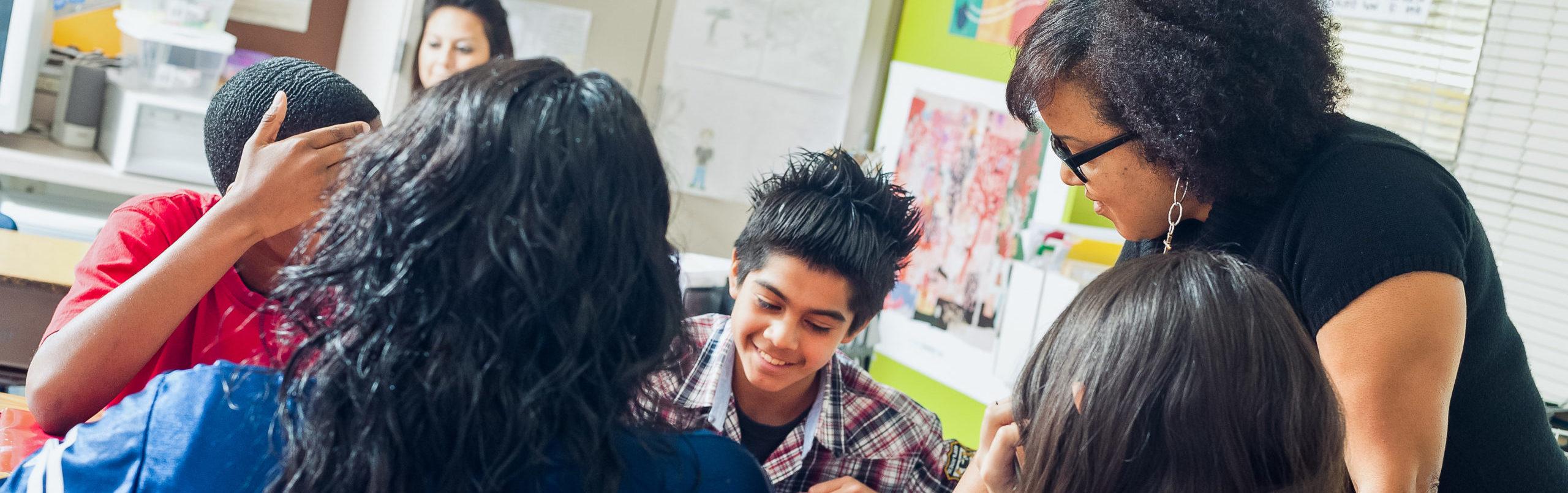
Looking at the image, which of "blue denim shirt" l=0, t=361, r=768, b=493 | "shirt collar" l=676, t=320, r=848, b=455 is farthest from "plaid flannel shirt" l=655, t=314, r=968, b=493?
"blue denim shirt" l=0, t=361, r=768, b=493

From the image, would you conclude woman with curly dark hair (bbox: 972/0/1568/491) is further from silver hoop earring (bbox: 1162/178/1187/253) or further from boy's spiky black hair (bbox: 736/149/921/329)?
boy's spiky black hair (bbox: 736/149/921/329)

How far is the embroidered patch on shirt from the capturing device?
1.61 metres

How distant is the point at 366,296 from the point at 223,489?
0.50 ft

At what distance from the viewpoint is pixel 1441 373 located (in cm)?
105

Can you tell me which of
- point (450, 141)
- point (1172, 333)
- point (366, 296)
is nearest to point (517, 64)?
point (450, 141)

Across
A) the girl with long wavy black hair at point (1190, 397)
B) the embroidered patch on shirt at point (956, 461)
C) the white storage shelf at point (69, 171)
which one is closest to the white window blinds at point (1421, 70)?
the embroidered patch on shirt at point (956, 461)

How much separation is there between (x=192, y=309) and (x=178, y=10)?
1.85 metres

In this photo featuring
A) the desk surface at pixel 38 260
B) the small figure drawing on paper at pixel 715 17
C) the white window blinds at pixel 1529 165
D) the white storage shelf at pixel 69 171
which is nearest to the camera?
the desk surface at pixel 38 260

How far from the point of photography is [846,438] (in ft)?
5.30

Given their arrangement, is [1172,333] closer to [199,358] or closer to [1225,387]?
[1225,387]

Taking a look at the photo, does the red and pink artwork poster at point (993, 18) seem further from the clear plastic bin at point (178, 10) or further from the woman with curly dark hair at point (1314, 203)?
the clear plastic bin at point (178, 10)

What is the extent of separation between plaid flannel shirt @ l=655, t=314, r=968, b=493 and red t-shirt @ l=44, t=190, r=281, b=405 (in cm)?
52

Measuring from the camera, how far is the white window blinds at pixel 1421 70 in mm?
2107

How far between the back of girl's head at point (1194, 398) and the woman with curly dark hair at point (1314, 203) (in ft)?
0.54
